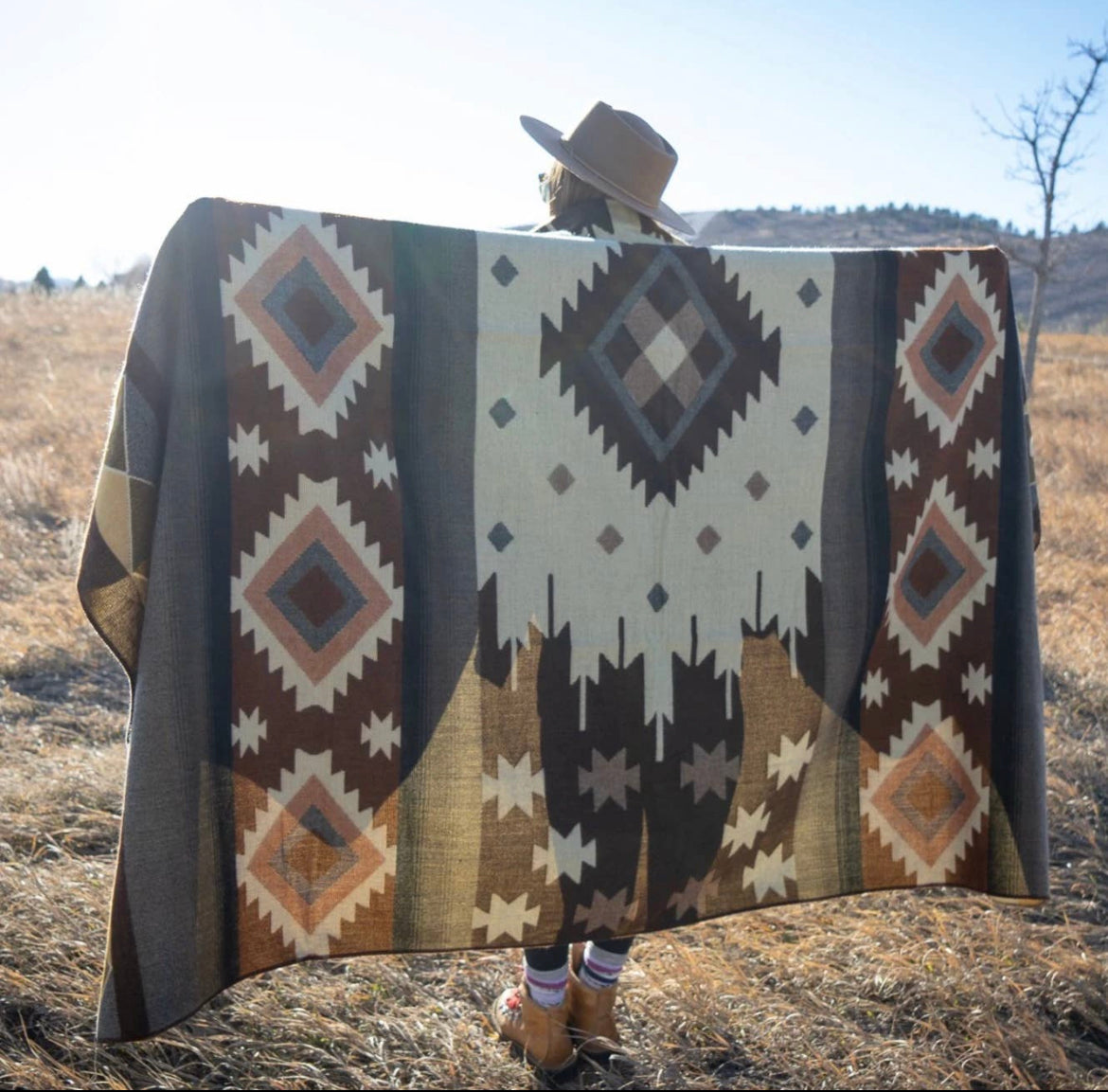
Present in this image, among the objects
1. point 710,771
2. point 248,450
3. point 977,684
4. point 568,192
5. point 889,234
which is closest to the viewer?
point 248,450

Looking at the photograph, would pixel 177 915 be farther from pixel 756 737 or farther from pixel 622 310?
pixel 622 310

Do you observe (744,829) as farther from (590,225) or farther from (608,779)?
(590,225)

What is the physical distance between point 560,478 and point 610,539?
16 centimetres

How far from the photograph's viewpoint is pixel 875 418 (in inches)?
87.6

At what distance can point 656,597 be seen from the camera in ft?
6.89

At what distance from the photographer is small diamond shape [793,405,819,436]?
217 cm

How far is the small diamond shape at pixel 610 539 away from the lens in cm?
205

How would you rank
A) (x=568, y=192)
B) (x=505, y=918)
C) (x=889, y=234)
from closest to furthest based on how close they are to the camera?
(x=505, y=918) < (x=568, y=192) < (x=889, y=234)

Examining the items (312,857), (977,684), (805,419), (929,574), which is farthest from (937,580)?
(312,857)

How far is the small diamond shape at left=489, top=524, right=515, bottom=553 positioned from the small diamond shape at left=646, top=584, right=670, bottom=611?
0.32 metres

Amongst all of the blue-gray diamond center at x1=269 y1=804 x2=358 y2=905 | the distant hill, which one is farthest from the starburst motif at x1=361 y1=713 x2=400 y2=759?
the distant hill

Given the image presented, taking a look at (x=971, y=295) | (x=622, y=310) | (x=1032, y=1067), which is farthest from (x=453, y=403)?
(x=1032, y=1067)

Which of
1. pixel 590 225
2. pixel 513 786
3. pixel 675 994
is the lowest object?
pixel 675 994

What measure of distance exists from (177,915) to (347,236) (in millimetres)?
1268
